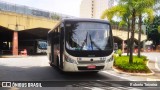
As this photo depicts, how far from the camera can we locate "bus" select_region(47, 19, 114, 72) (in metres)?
15.0

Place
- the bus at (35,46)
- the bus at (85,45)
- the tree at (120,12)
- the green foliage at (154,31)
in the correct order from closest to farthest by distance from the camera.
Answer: the bus at (85,45)
the tree at (120,12)
the bus at (35,46)
the green foliage at (154,31)

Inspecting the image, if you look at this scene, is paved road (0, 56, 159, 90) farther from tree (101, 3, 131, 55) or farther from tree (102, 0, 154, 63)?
tree (101, 3, 131, 55)

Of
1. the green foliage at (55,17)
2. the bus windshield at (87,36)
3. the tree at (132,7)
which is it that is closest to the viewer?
the bus windshield at (87,36)

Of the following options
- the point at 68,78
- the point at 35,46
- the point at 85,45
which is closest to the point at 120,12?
the point at 85,45

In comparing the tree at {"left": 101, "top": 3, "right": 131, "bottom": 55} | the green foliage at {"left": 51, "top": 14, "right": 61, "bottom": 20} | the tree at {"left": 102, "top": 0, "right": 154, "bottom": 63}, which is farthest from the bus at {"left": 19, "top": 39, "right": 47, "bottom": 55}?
the tree at {"left": 102, "top": 0, "right": 154, "bottom": 63}

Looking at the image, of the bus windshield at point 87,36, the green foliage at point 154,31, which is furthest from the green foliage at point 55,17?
the green foliage at point 154,31

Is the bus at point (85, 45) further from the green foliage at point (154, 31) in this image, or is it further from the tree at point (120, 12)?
the green foliage at point (154, 31)

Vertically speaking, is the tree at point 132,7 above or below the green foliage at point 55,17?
below

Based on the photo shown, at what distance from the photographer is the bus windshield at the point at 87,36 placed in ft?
50.1

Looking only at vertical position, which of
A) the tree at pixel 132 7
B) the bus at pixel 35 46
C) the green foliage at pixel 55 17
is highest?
the green foliage at pixel 55 17

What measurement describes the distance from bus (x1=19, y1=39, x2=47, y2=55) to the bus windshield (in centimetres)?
3602

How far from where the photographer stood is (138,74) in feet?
60.1

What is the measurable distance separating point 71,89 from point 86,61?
3357mm

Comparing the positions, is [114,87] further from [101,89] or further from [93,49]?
[93,49]
